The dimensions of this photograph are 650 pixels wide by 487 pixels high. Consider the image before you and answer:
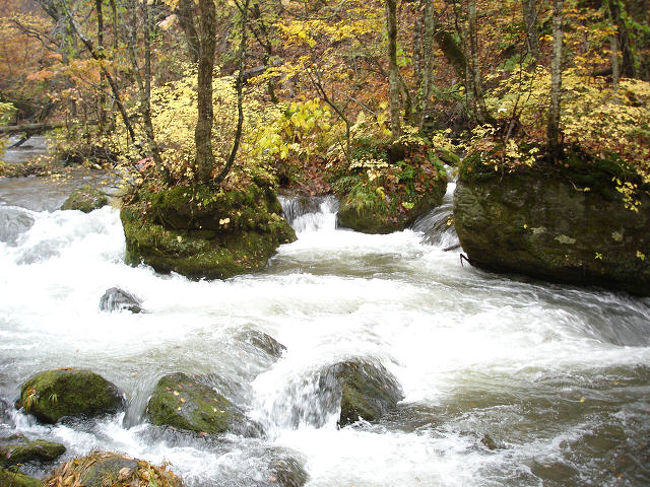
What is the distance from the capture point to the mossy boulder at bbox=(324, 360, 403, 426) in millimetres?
4734

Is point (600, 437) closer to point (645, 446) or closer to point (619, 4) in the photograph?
point (645, 446)

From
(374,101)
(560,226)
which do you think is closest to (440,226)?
(560,226)

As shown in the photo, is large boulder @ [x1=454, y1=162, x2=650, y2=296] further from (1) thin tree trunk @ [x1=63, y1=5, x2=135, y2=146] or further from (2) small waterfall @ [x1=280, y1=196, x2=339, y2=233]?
(1) thin tree trunk @ [x1=63, y1=5, x2=135, y2=146]

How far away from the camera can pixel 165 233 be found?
914 centimetres

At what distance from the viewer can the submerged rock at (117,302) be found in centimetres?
745

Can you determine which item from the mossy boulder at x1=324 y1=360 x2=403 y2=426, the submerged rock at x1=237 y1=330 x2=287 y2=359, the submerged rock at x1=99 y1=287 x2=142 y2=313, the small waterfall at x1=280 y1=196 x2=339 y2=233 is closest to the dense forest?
the small waterfall at x1=280 y1=196 x2=339 y2=233

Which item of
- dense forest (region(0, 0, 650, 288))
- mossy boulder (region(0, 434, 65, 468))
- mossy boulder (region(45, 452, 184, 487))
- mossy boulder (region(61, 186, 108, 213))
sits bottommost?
mossy boulder (region(0, 434, 65, 468))

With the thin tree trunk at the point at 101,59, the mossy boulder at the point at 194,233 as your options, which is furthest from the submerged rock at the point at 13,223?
the thin tree trunk at the point at 101,59

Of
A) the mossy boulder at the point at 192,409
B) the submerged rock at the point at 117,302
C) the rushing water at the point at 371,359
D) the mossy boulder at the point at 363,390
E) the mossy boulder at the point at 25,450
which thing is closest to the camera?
the mossy boulder at the point at 25,450

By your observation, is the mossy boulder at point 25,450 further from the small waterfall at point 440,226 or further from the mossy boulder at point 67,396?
the small waterfall at point 440,226

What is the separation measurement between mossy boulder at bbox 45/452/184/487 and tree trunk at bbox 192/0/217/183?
646cm

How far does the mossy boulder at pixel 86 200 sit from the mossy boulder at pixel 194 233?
9.91 feet

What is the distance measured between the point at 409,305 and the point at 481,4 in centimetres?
1408

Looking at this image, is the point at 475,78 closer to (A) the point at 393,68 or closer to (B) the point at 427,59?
(A) the point at 393,68
